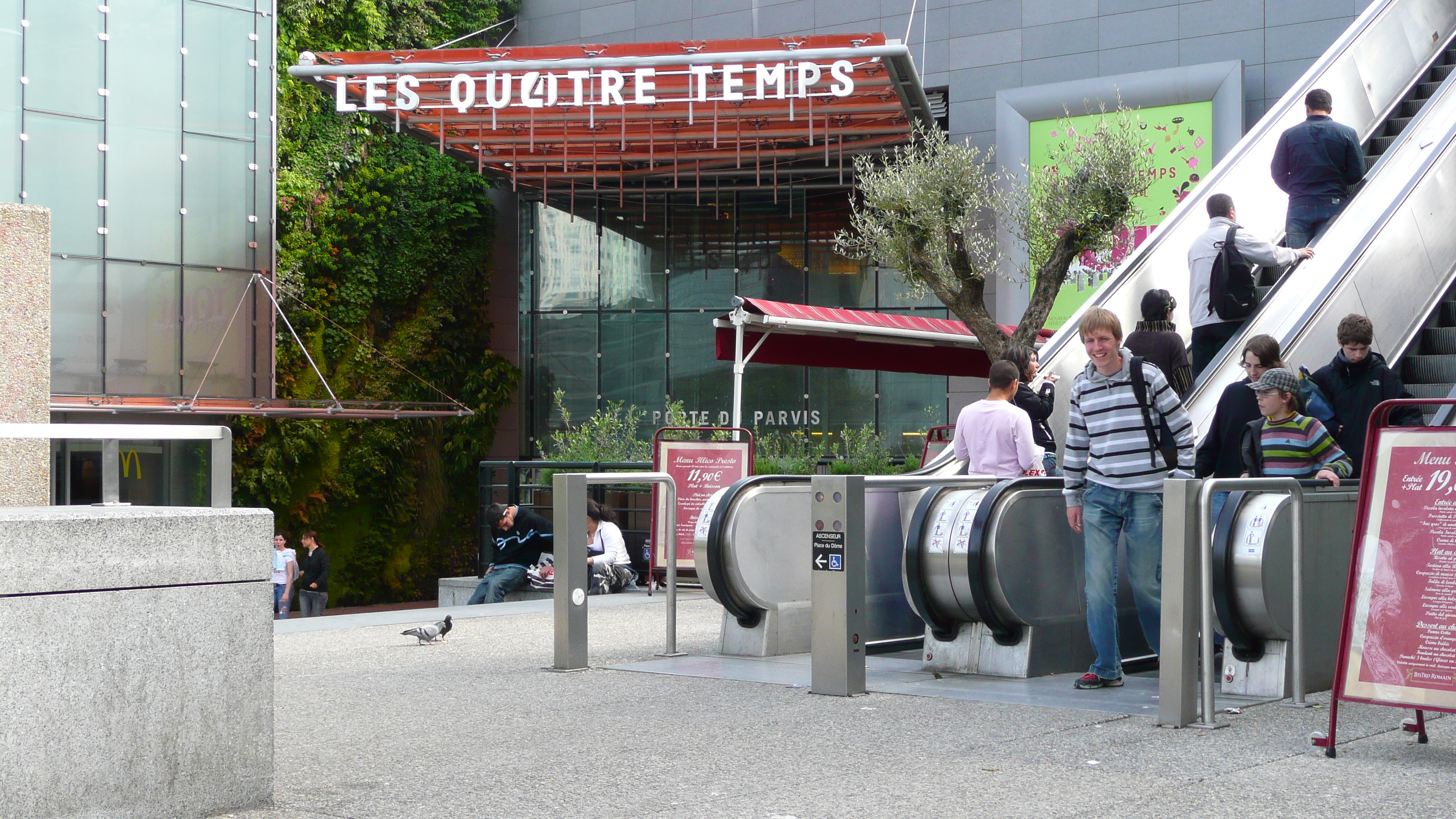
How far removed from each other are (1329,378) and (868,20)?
1873cm

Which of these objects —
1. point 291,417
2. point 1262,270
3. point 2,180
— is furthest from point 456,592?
point 1262,270

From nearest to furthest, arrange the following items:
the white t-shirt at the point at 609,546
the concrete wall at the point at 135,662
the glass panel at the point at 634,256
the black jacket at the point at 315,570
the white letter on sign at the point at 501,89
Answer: the concrete wall at the point at 135,662, the white t-shirt at the point at 609,546, the black jacket at the point at 315,570, the white letter on sign at the point at 501,89, the glass panel at the point at 634,256

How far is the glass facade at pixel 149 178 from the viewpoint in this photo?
1981cm

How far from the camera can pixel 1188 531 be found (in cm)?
580

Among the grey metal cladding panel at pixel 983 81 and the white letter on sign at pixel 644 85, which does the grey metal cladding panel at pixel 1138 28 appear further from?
the white letter on sign at pixel 644 85

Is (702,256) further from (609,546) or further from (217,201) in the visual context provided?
(609,546)

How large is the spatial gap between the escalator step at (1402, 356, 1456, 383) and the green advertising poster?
1110 centimetres

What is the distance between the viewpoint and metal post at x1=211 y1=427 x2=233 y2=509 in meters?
4.60

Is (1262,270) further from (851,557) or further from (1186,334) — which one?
(851,557)

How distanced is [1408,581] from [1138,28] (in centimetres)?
1931

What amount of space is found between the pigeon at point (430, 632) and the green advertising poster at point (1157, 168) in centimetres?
1403

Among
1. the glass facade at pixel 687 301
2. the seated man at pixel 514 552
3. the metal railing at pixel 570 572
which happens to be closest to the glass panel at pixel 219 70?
the glass facade at pixel 687 301

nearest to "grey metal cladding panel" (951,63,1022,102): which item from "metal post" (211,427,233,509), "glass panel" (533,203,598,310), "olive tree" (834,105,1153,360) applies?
"olive tree" (834,105,1153,360)

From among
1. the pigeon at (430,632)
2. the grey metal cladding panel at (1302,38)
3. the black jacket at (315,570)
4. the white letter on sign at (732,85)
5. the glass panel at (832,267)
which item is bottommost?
the black jacket at (315,570)
